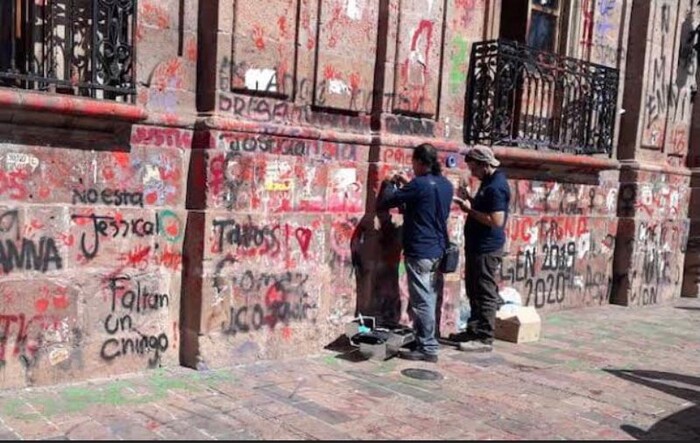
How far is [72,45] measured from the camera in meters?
4.91

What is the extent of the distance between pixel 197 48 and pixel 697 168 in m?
8.40

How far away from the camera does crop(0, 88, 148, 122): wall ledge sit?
441 centimetres

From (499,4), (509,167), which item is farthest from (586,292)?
(499,4)

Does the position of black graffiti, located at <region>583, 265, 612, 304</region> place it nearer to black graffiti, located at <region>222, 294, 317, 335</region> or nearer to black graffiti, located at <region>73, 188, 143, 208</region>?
black graffiti, located at <region>222, 294, 317, 335</region>

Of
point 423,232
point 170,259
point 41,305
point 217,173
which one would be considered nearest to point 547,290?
point 423,232

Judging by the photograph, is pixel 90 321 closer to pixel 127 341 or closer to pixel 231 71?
pixel 127 341

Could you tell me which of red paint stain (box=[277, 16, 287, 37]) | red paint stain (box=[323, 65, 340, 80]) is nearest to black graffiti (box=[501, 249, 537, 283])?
red paint stain (box=[323, 65, 340, 80])

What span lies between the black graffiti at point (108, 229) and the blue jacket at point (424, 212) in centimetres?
208

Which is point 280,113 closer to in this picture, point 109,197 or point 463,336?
point 109,197

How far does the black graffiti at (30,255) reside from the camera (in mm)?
4602

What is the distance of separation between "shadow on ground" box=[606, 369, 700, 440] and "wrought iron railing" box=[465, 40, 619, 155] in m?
2.82

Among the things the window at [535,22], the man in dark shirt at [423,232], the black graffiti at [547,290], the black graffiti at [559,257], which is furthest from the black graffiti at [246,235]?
the window at [535,22]

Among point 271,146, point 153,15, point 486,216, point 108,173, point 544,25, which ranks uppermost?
point 544,25

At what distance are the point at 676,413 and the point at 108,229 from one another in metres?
4.21
